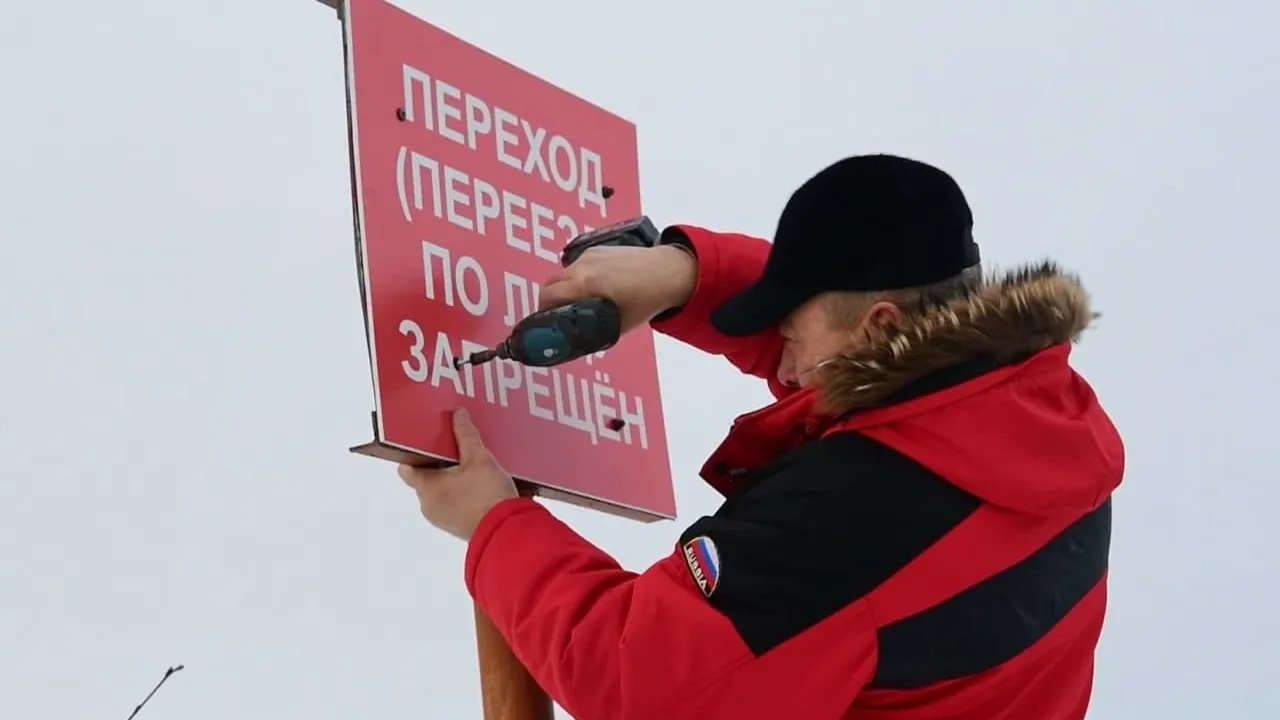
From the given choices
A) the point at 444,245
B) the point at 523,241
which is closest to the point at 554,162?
the point at 523,241

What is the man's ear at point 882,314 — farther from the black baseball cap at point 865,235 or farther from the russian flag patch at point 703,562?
the russian flag patch at point 703,562

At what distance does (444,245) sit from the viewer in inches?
49.0

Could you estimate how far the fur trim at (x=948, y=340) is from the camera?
1067mm

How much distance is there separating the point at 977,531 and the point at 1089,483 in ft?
0.32

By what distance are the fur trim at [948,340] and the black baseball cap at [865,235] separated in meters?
0.05

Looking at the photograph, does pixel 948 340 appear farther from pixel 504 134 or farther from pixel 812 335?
pixel 504 134

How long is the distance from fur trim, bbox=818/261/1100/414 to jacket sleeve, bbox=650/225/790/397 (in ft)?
0.94

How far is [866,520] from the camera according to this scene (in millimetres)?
1017

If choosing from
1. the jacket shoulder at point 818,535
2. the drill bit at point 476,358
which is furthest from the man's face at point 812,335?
the drill bit at point 476,358

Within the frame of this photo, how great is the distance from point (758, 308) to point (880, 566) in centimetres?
28

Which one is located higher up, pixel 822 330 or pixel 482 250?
pixel 482 250

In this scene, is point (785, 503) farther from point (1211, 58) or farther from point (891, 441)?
point (1211, 58)

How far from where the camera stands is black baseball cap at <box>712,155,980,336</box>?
1.16 metres

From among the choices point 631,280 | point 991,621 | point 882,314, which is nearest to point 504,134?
point 631,280
